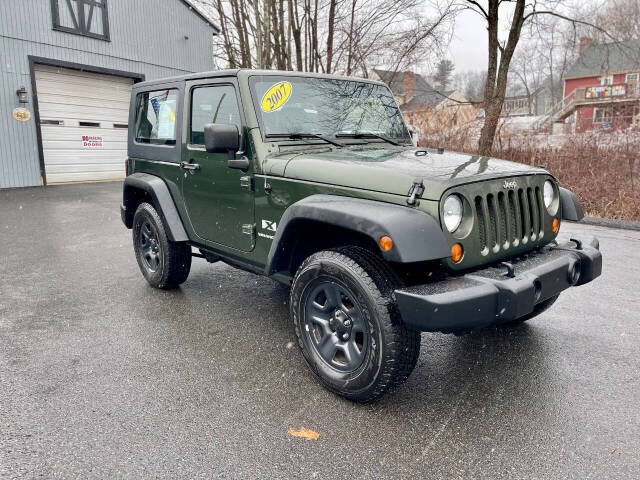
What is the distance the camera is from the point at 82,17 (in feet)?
46.2

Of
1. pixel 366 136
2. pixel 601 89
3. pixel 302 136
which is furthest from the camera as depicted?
pixel 601 89

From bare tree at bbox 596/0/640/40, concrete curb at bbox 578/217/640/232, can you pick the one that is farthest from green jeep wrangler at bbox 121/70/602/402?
bare tree at bbox 596/0/640/40

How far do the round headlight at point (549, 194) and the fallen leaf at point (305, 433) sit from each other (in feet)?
6.58

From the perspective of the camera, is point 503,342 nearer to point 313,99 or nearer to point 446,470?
point 446,470

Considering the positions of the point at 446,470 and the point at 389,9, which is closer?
the point at 446,470

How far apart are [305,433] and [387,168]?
146cm

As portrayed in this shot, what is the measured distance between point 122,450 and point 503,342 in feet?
8.46

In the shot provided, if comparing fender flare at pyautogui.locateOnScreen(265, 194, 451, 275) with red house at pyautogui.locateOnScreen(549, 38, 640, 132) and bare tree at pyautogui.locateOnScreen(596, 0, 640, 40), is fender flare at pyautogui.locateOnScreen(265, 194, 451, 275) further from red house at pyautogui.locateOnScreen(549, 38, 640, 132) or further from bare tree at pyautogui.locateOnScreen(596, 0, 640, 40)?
bare tree at pyautogui.locateOnScreen(596, 0, 640, 40)

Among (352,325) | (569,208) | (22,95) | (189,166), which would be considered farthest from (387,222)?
(22,95)

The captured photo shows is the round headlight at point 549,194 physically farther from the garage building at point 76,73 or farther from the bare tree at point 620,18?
the garage building at point 76,73

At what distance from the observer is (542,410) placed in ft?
8.63

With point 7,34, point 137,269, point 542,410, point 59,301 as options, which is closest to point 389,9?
point 7,34

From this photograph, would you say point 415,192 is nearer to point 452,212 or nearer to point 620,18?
point 452,212

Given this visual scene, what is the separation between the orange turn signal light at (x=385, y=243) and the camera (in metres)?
2.30
